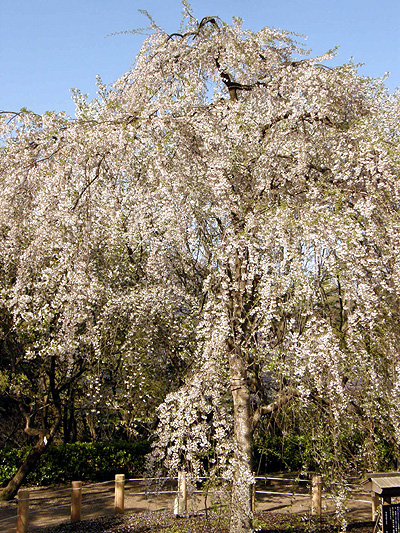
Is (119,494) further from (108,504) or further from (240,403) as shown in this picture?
(240,403)

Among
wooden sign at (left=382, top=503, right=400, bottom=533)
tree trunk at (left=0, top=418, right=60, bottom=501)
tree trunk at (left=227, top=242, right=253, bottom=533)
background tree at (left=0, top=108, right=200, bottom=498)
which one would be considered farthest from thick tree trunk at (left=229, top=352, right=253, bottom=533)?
tree trunk at (left=0, top=418, right=60, bottom=501)

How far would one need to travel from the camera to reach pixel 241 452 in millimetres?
5145

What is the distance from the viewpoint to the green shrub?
915 centimetres

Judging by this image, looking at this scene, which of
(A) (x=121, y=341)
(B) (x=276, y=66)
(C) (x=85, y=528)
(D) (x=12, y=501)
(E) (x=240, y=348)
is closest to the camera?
(E) (x=240, y=348)

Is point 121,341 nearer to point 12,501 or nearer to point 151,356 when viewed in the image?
point 151,356

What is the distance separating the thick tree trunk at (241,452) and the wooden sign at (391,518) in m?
1.32

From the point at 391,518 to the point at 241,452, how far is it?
1567mm

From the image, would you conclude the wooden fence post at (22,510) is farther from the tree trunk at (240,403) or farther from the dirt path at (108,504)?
the tree trunk at (240,403)

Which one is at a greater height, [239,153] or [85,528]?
[239,153]

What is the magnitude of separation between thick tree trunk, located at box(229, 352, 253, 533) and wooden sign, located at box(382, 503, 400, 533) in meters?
1.32

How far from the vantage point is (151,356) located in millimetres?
8641

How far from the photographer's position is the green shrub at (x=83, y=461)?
915 centimetres

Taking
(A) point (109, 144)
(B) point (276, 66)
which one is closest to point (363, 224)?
(B) point (276, 66)

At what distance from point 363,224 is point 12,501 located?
7356mm
